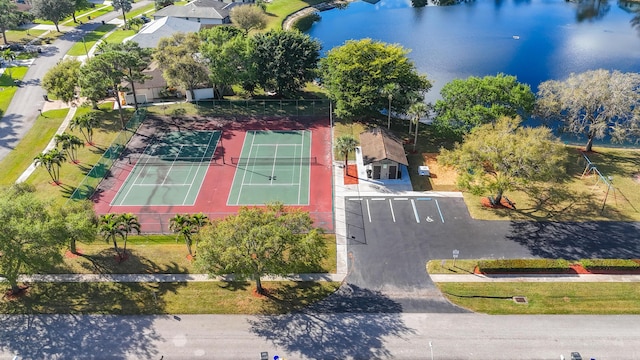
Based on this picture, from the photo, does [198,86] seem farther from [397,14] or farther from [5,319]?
[397,14]

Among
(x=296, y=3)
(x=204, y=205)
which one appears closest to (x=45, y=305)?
(x=204, y=205)

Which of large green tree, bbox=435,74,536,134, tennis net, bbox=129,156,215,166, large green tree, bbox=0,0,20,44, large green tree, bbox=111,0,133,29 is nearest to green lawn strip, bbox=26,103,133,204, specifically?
tennis net, bbox=129,156,215,166

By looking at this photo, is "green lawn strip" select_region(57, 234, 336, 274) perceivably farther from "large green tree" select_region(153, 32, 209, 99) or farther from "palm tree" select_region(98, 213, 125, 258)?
"large green tree" select_region(153, 32, 209, 99)

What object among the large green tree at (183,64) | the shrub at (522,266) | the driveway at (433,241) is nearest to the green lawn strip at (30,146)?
the large green tree at (183,64)

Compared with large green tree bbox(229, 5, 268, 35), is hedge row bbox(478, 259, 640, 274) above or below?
below

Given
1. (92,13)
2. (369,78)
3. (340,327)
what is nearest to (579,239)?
(340,327)
